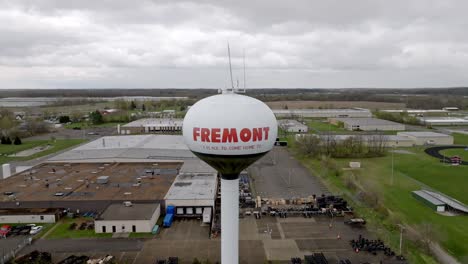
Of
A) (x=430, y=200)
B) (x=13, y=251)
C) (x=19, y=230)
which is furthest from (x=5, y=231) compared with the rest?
(x=430, y=200)

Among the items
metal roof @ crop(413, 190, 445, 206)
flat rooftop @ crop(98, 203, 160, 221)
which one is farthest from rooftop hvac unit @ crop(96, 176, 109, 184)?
metal roof @ crop(413, 190, 445, 206)

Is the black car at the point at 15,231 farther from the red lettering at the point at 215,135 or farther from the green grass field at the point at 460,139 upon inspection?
the green grass field at the point at 460,139

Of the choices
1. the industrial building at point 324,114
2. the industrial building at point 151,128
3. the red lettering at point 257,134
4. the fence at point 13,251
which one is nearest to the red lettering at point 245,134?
the red lettering at point 257,134

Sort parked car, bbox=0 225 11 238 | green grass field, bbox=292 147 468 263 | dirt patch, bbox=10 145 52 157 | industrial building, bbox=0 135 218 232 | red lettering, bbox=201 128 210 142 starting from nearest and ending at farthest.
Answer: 1. red lettering, bbox=201 128 210 142
2. green grass field, bbox=292 147 468 263
3. parked car, bbox=0 225 11 238
4. industrial building, bbox=0 135 218 232
5. dirt patch, bbox=10 145 52 157

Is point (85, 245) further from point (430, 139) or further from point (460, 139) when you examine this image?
point (460, 139)

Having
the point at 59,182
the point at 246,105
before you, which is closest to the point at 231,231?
the point at 246,105

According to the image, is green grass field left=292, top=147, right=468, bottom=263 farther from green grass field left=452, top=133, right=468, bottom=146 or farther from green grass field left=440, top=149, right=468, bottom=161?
green grass field left=452, top=133, right=468, bottom=146

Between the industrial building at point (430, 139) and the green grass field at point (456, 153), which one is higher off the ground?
Answer: the industrial building at point (430, 139)
